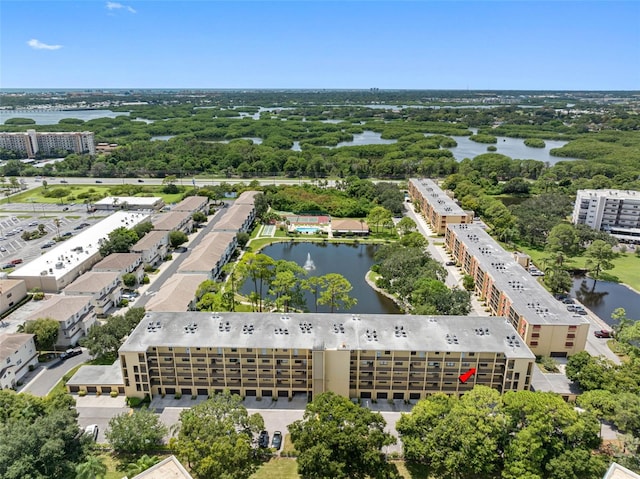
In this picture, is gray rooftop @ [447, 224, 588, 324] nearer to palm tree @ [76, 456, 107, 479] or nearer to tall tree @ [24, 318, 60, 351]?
palm tree @ [76, 456, 107, 479]

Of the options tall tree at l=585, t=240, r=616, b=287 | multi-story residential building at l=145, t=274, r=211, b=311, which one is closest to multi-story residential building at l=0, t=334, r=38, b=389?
multi-story residential building at l=145, t=274, r=211, b=311

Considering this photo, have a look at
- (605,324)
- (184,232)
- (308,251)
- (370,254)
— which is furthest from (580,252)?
(184,232)

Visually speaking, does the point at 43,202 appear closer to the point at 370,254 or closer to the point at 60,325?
the point at 60,325

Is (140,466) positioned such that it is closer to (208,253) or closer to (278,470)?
(278,470)

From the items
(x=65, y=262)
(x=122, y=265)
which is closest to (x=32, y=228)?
(x=65, y=262)

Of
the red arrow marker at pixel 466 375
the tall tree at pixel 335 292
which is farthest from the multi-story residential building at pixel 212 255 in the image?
the red arrow marker at pixel 466 375

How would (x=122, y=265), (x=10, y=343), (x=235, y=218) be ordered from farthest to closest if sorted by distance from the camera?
1. (x=235, y=218)
2. (x=122, y=265)
3. (x=10, y=343)
